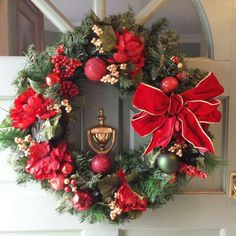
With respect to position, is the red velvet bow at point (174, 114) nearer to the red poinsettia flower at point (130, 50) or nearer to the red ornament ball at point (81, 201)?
the red poinsettia flower at point (130, 50)

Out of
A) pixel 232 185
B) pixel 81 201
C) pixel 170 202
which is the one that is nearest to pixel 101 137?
pixel 81 201

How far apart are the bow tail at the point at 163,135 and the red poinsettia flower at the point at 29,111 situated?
0.27m

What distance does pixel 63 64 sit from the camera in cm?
93

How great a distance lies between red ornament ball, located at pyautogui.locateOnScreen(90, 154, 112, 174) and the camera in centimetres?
99

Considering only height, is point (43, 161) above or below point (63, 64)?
below

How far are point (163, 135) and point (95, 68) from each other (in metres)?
0.25

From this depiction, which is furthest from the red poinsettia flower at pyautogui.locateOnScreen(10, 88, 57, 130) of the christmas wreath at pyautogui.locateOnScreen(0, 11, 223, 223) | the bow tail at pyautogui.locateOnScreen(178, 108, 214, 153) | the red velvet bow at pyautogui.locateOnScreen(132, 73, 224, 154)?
the bow tail at pyautogui.locateOnScreen(178, 108, 214, 153)

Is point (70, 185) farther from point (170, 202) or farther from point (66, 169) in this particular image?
point (170, 202)

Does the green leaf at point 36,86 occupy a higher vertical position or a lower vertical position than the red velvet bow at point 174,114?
higher

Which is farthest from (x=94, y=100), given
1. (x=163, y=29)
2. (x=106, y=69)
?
(x=163, y=29)

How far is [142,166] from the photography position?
1.01 m

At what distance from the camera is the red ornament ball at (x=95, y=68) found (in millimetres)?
927

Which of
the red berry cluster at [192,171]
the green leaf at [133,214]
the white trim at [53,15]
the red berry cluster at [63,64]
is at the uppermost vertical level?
the white trim at [53,15]

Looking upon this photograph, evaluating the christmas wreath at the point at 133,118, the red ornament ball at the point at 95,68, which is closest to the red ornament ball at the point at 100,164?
the christmas wreath at the point at 133,118
